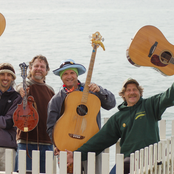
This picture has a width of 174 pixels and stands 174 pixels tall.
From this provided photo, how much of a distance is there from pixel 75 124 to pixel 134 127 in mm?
598

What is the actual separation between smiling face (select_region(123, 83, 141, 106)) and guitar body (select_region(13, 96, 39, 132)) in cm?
98

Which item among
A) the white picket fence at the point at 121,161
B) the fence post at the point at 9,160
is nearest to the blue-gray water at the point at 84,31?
the white picket fence at the point at 121,161

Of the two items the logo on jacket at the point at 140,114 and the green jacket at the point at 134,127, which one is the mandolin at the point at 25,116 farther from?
the logo on jacket at the point at 140,114

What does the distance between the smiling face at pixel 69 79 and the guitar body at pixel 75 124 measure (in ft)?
0.44

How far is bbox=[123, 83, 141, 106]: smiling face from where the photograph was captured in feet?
12.8

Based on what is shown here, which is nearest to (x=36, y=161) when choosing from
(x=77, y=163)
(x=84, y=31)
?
(x=77, y=163)

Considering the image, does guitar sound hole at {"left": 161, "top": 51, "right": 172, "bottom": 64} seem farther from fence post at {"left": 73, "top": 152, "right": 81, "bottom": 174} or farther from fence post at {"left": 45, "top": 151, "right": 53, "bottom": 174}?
fence post at {"left": 45, "top": 151, "right": 53, "bottom": 174}

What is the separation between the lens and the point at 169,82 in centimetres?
1495

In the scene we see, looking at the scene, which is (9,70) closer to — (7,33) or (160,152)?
(160,152)

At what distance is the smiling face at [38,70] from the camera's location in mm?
4277

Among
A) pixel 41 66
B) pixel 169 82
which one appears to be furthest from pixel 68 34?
pixel 41 66

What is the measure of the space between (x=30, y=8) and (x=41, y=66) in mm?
19126

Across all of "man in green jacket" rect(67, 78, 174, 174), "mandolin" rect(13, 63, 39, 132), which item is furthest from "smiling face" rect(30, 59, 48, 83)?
"man in green jacket" rect(67, 78, 174, 174)

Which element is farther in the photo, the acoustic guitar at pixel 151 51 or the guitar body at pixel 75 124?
the guitar body at pixel 75 124
